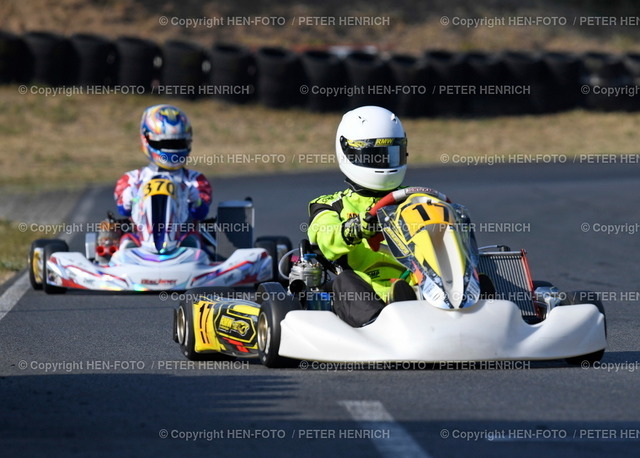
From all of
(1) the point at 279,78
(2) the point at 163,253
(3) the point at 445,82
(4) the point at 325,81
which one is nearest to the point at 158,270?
(2) the point at 163,253

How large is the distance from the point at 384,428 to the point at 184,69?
2107 cm

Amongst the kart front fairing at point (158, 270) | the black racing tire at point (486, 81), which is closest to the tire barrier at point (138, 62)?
the black racing tire at point (486, 81)

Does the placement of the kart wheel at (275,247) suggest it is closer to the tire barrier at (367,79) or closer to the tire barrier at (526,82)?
the tire barrier at (367,79)

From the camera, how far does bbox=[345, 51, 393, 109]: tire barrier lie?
78.8 feet

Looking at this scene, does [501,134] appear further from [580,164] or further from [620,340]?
[620,340]

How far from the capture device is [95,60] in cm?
2517

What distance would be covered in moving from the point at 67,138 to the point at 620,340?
749 inches

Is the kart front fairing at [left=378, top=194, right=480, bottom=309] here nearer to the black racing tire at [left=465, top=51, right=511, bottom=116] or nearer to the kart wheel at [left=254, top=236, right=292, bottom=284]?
the kart wheel at [left=254, top=236, right=292, bottom=284]

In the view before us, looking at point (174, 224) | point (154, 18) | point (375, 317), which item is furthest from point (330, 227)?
point (154, 18)

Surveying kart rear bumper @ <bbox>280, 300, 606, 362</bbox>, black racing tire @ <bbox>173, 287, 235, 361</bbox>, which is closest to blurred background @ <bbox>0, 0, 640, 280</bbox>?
black racing tire @ <bbox>173, 287, 235, 361</bbox>

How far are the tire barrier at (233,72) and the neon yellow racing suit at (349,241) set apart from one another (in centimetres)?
1794

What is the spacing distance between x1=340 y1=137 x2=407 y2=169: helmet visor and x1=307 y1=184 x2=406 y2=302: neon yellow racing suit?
16cm

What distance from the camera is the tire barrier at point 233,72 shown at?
2439 cm

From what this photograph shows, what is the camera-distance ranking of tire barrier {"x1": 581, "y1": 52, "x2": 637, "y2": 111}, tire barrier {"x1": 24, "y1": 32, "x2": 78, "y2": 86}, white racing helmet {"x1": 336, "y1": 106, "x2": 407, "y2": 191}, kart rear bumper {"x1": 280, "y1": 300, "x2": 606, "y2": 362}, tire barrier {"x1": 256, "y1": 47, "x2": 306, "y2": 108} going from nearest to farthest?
1. kart rear bumper {"x1": 280, "y1": 300, "x2": 606, "y2": 362}
2. white racing helmet {"x1": 336, "y1": 106, "x2": 407, "y2": 191}
3. tire barrier {"x1": 256, "y1": 47, "x2": 306, "y2": 108}
4. tire barrier {"x1": 24, "y1": 32, "x2": 78, "y2": 86}
5. tire barrier {"x1": 581, "y1": 52, "x2": 637, "y2": 111}
